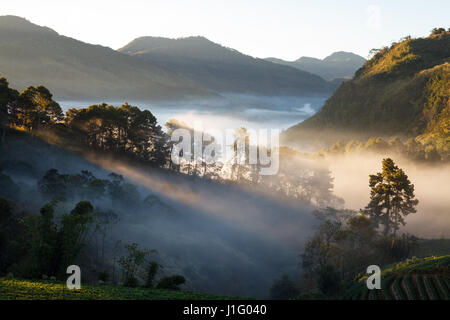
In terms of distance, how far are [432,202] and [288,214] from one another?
2244 inches

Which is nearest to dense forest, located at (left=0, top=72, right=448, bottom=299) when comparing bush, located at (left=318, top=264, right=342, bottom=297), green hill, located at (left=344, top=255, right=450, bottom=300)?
bush, located at (left=318, top=264, right=342, bottom=297)

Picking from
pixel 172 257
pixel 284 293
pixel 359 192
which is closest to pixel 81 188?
pixel 172 257

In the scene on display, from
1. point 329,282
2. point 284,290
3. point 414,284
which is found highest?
point 414,284

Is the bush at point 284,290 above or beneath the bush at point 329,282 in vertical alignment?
beneath

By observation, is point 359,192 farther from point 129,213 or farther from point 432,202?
point 129,213

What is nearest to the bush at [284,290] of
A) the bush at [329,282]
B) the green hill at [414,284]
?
the bush at [329,282]

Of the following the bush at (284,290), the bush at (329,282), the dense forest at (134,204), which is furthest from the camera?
the bush at (284,290)

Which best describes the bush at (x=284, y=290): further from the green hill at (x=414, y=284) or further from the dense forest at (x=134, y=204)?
the green hill at (x=414, y=284)

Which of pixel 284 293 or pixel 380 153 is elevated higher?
pixel 380 153

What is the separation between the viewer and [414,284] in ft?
133

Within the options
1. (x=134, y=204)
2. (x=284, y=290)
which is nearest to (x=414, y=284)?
(x=284, y=290)

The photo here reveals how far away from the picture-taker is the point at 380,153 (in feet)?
436

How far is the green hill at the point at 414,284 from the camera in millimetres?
37625

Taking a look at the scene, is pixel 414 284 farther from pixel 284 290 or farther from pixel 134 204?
pixel 134 204
